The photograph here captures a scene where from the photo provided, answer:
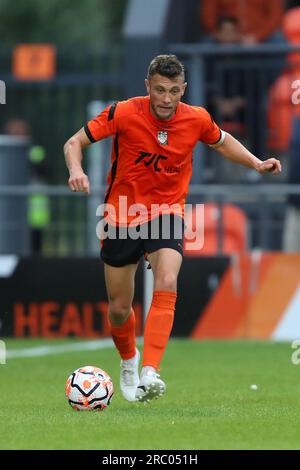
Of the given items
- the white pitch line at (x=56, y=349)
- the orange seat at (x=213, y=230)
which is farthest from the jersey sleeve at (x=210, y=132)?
the orange seat at (x=213, y=230)

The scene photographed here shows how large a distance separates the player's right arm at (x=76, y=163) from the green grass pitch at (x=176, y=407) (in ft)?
4.73

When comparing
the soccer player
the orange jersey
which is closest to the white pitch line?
the soccer player

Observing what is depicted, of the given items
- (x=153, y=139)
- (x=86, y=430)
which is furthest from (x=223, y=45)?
(x=86, y=430)

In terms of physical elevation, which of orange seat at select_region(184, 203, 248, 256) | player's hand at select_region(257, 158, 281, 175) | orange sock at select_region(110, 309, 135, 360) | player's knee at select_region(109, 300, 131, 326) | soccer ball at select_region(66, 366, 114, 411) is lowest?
soccer ball at select_region(66, 366, 114, 411)

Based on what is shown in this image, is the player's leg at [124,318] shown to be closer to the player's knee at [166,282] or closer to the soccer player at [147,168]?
the soccer player at [147,168]

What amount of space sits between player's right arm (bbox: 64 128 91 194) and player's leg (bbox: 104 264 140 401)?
864 mm

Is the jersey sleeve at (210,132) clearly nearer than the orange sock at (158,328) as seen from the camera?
No

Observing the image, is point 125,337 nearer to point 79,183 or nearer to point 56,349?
point 79,183

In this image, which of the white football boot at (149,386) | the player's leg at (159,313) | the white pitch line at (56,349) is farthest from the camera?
the white pitch line at (56,349)

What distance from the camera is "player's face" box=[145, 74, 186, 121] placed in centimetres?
919

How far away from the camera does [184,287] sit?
1533 centimetres

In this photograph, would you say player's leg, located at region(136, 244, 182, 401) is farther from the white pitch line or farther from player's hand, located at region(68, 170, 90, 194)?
the white pitch line

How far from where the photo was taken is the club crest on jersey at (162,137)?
948 cm
